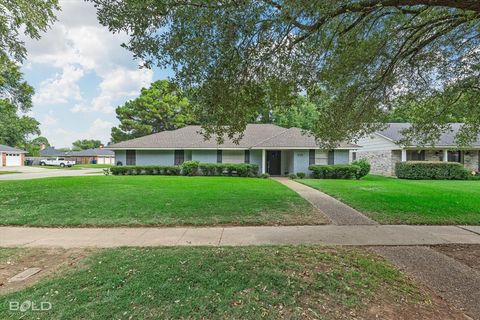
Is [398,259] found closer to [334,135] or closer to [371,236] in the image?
[371,236]

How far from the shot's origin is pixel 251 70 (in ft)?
17.7

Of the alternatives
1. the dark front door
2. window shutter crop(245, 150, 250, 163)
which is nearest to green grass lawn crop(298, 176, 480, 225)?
window shutter crop(245, 150, 250, 163)

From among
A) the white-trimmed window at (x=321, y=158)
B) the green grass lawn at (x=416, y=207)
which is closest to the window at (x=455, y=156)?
the white-trimmed window at (x=321, y=158)

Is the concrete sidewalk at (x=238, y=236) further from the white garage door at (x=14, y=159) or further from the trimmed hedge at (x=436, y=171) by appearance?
the white garage door at (x=14, y=159)

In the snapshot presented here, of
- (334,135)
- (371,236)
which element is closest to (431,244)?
(371,236)

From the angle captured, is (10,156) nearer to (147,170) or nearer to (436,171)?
(147,170)

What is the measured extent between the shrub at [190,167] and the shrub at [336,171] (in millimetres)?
8449

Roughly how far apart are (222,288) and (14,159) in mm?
56632

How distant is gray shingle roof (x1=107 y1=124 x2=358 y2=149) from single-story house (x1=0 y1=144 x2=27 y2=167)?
33.8 meters

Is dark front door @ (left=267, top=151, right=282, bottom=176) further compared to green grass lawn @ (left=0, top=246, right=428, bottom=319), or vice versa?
dark front door @ (left=267, top=151, right=282, bottom=176)

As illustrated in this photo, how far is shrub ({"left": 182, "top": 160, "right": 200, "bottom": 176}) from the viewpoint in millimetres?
20108

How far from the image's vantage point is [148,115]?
3941 cm

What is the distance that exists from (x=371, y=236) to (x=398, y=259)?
4.61ft

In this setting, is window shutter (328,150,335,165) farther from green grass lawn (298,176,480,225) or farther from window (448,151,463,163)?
window (448,151,463,163)
